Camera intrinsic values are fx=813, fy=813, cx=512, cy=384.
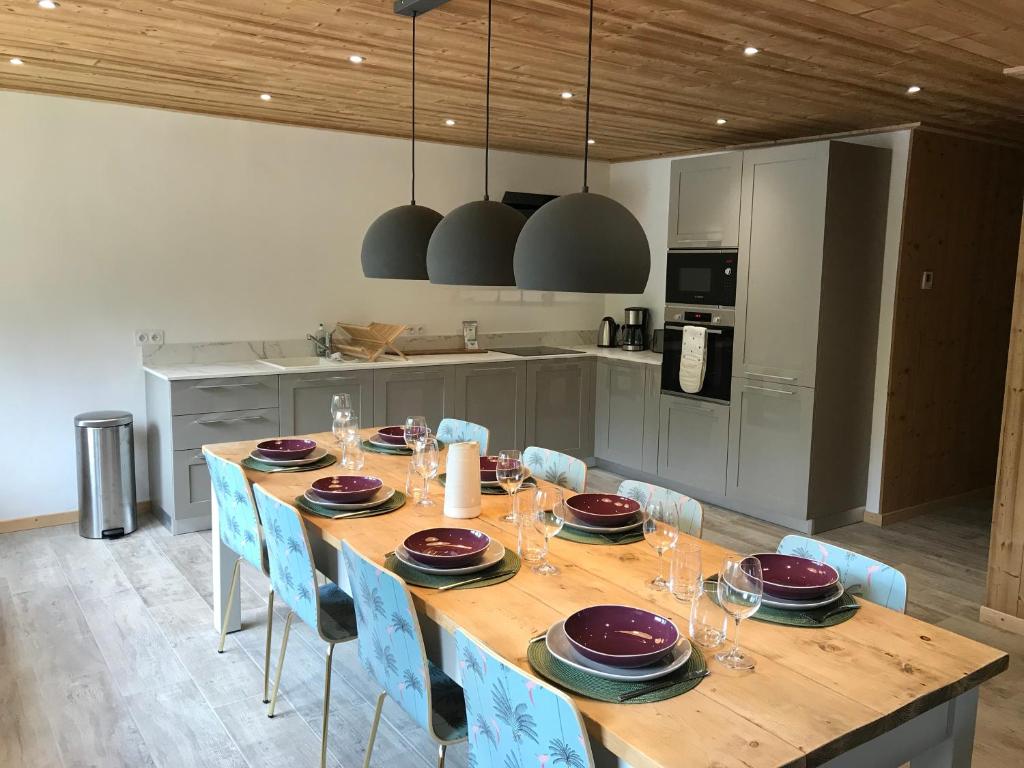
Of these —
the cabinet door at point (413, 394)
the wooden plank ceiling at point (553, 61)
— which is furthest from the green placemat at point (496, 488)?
the cabinet door at point (413, 394)

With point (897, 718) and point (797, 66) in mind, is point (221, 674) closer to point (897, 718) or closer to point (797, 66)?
point (897, 718)

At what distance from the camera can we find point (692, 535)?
102 inches

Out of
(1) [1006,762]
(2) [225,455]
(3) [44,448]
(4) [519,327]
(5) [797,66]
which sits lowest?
(1) [1006,762]

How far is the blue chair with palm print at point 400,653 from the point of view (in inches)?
75.1

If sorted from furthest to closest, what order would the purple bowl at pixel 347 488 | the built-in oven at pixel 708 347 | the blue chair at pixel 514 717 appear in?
the built-in oven at pixel 708 347 → the purple bowl at pixel 347 488 → the blue chair at pixel 514 717

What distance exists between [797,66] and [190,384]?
11.6 ft

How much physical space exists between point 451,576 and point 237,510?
119 cm

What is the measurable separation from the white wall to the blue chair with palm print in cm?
346

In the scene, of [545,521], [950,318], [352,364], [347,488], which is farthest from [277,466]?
[950,318]

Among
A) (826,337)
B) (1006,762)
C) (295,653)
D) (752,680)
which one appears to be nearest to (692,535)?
(752,680)

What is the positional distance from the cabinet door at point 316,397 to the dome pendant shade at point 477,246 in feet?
9.05

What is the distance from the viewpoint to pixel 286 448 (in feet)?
10.8

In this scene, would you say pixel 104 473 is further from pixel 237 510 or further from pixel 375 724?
pixel 375 724

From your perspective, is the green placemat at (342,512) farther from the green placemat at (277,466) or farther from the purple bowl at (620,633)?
the purple bowl at (620,633)
